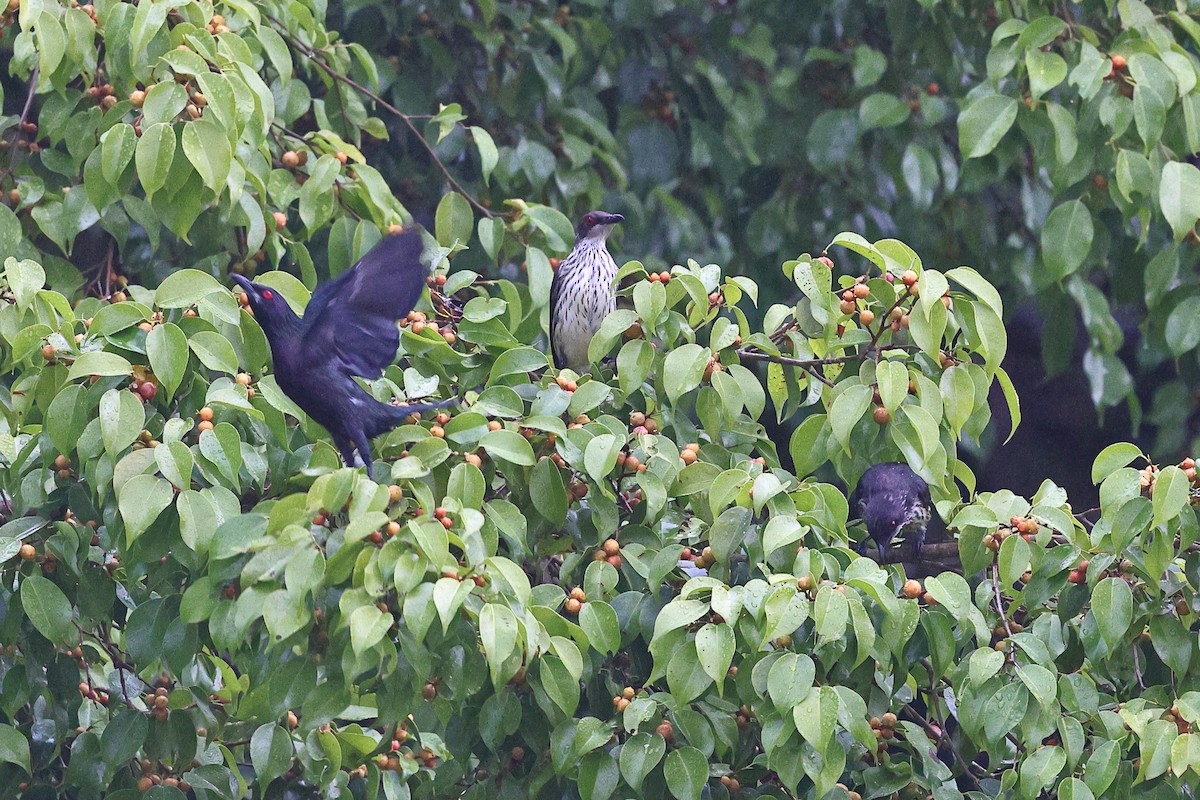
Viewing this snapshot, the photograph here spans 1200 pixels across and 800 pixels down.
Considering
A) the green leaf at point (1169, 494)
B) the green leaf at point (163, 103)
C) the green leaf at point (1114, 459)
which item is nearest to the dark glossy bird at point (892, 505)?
the green leaf at point (1114, 459)

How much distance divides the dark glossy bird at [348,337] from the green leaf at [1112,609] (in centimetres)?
124

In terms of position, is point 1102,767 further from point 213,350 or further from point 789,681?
point 213,350

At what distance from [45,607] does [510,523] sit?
2.64 ft

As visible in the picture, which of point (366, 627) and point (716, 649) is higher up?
point (366, 627)

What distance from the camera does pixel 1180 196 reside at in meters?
3.60

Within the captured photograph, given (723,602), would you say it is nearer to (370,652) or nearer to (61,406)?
(370,652)

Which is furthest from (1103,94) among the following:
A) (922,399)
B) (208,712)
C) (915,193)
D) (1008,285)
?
(208,712)

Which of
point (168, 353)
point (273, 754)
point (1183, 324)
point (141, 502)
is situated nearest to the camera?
point (141, 502)

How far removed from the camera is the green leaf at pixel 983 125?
148 inches

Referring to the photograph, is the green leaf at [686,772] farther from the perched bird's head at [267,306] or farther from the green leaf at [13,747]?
the green leaf at [13,747]

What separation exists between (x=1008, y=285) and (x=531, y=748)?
3.12m

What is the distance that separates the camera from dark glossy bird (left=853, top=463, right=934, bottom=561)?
344 centimetres

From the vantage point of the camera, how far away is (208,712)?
9.96ft

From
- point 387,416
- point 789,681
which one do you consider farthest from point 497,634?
point 387,416
